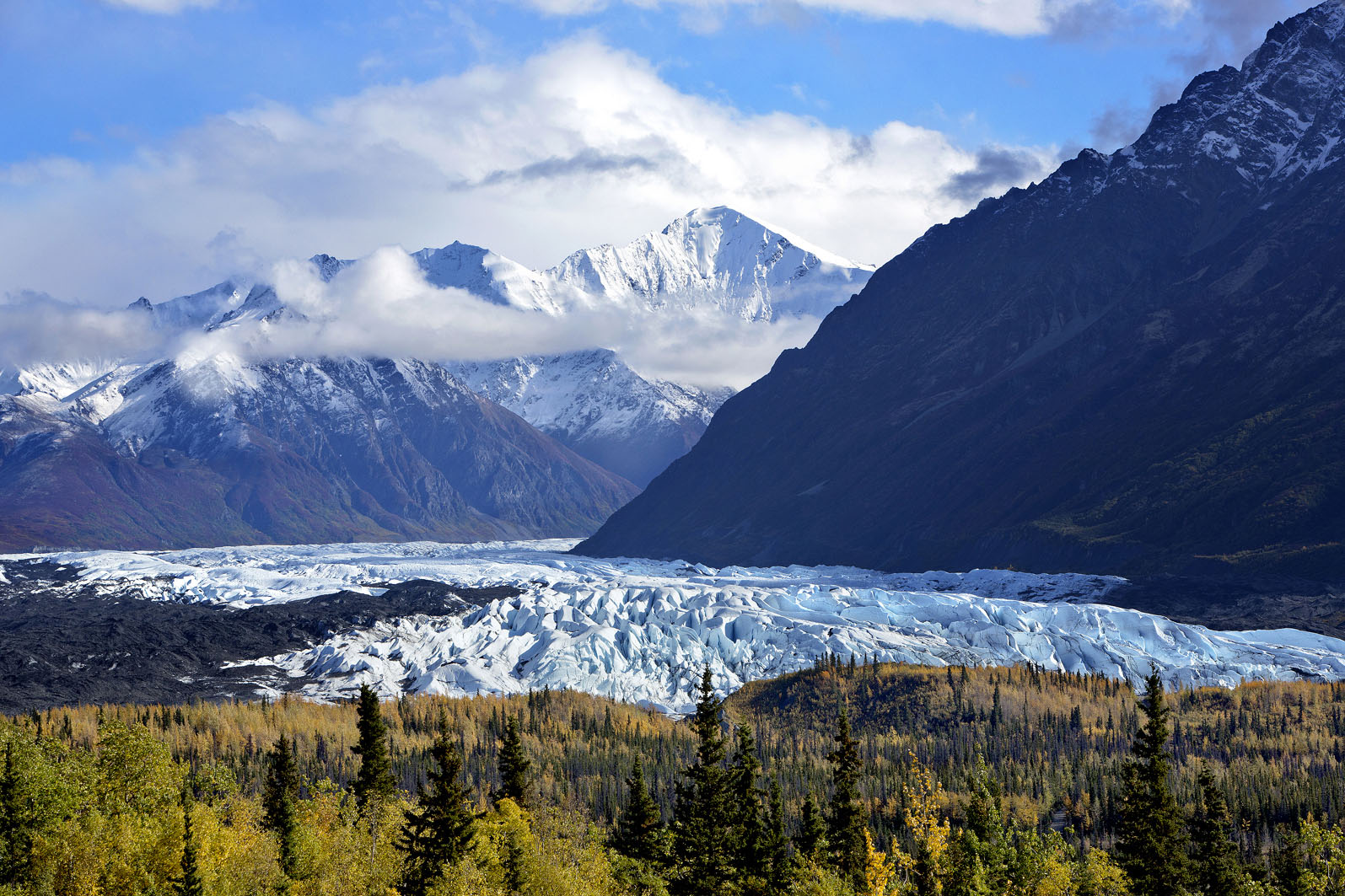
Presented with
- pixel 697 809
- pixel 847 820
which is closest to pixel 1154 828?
pixel 847 820

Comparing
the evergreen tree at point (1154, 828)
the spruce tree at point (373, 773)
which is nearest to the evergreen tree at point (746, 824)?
the evergreen tree at point (1154, 828)

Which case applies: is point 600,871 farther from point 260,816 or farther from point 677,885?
point 260,816

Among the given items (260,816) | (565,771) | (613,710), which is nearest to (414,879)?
(260,816)

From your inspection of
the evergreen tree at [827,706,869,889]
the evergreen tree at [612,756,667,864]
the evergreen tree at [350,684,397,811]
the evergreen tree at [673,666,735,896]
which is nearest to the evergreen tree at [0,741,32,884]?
the evergreen tree at [350,684,397,811]

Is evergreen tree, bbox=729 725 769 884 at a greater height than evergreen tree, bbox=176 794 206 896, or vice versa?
evergreen tree, bbox=729 725 769 884

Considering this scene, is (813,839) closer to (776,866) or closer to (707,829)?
(776,866)

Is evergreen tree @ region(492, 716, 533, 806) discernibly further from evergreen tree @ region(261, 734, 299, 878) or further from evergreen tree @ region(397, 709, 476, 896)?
evergreen tree @ region(397, 709, 476, 896)
